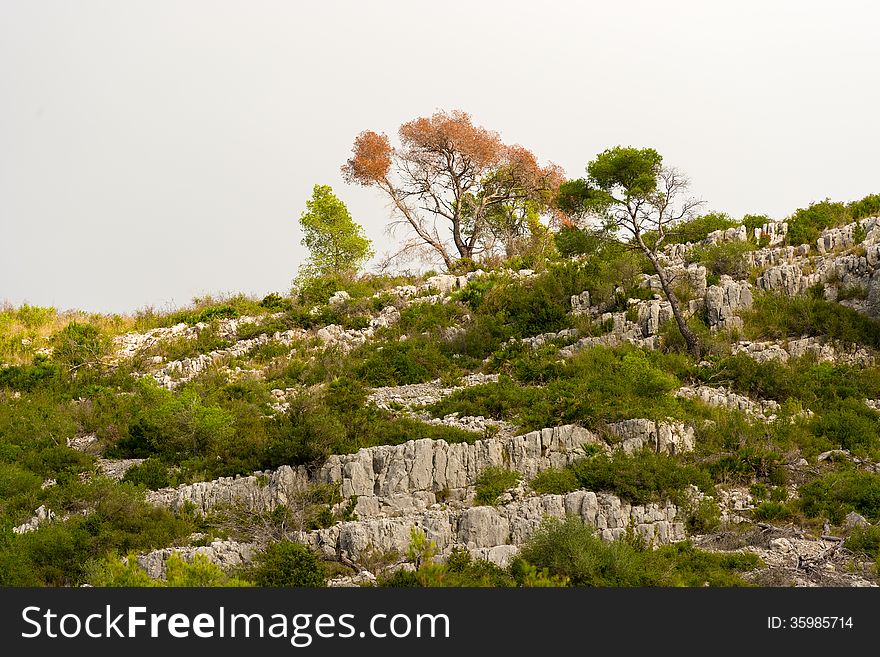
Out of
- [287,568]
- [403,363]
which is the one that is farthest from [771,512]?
[403,363]

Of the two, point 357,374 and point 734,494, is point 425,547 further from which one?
point 357,374

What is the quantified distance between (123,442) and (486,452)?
1091cm

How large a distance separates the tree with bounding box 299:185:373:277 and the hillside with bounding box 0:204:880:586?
29.6ft

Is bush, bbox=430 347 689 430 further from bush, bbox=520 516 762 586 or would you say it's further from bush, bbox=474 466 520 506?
bush, bbox=520 516 762 586

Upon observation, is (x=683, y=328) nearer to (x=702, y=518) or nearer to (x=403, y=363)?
(x=403, y=363)

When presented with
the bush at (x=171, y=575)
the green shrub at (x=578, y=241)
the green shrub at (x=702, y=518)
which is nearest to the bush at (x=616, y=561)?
the green shrub at (x=702, y=518)

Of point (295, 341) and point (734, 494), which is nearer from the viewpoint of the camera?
point (734, 494)

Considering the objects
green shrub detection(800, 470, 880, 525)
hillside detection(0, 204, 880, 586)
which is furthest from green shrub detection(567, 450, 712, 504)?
green shrub detection(800, 470, 880, 525)

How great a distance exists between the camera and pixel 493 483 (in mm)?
21922

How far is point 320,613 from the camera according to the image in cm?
1469

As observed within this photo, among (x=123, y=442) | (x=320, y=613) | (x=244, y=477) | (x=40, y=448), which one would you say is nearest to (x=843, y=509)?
(x=320, y=613)

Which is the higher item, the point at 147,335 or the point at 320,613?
the point at 147,335

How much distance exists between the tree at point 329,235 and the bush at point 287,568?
29818 mm

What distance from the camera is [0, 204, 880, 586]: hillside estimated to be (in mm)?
19000
